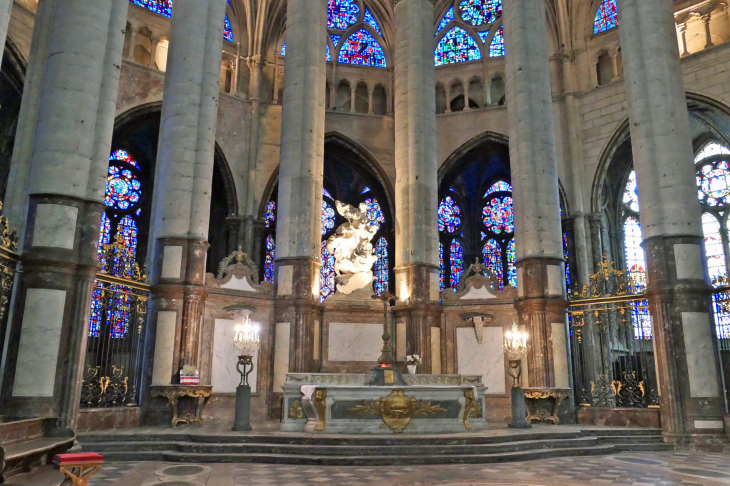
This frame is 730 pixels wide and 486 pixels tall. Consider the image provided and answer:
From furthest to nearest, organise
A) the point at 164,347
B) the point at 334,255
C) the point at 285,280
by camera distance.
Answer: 1. the point at 334,255
2. the point at 285,280
3. the point at 164,347

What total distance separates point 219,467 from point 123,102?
1589 centimetres

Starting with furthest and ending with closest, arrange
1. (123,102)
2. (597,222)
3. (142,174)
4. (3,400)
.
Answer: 1. (142,174)
2. (597,222)
3. (123,102)
4. (3,400)

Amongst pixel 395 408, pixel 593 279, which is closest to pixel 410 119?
pixel 593 279

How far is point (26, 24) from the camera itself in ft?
63.0

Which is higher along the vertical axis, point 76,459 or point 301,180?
point 301,180

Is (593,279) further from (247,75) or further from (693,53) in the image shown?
(247,75)

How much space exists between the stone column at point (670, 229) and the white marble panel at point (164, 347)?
9.87 meters

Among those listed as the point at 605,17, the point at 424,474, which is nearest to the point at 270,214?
the point at 605,17

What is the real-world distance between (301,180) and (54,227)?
23.8 feet

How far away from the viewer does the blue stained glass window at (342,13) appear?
2725 cm

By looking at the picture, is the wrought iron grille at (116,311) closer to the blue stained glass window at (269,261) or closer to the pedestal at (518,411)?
the pedestal at (518,411)

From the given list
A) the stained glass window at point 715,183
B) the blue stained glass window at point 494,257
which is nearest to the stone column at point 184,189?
the blue stained glass window at point 494,257

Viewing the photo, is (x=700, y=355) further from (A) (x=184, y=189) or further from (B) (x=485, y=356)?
(A) (x=184, y=189)

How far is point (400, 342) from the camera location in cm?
1672
